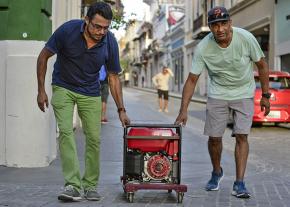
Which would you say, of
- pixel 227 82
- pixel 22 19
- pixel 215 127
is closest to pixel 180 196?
pixel 215 127

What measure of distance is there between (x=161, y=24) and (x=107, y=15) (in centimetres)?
7798

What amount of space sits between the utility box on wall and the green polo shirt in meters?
2.55

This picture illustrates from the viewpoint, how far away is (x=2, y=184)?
22.8ft

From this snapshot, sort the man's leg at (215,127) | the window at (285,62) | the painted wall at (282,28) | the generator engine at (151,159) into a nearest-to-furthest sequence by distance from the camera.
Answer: the generator engine at (151,159)
the man's leg at (215,127)
the painted wall at (282,28)
the window at (285,62)

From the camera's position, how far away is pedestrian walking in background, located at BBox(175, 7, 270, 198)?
6.32 meters

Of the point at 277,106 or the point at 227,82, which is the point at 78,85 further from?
the point at 277,106

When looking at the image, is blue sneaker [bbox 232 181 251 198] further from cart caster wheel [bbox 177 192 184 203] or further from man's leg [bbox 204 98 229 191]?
cart caster wheel [bbox 177 192 184 203]

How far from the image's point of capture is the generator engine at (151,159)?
6.02m

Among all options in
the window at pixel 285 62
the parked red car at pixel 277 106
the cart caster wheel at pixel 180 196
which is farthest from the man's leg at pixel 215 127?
the window at pixel 285 62

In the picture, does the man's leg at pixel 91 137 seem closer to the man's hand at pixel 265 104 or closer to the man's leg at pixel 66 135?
the man's leg at pixel 66 135

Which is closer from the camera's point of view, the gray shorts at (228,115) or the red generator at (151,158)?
the red generator at (151,158)

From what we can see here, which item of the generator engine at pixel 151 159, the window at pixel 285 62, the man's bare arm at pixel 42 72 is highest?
the window at pixel 285 62

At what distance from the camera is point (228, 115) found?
6727mm

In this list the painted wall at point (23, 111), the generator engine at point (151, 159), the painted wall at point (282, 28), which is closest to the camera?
the generator engine at point (151, 159)
